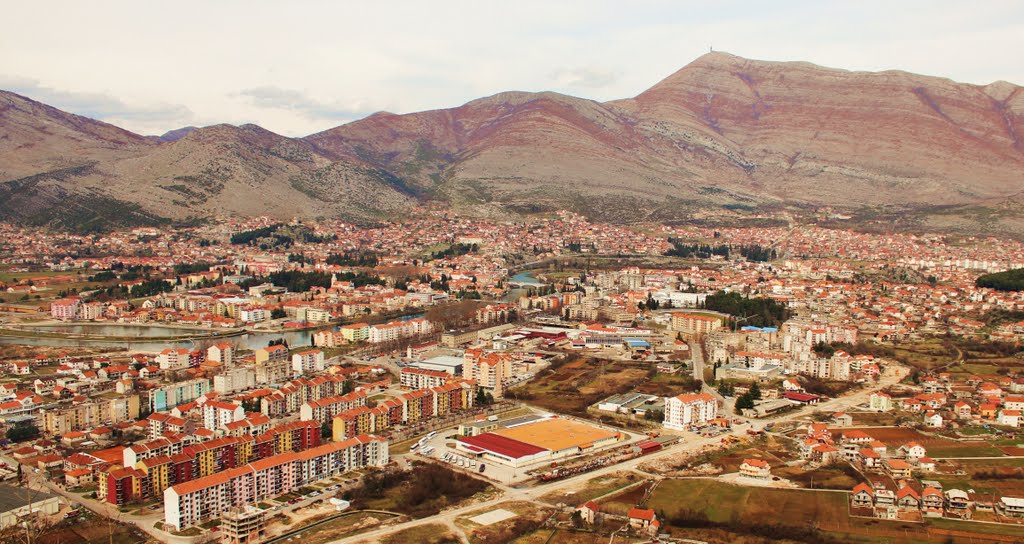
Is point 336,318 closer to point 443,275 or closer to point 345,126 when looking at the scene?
point 443,275

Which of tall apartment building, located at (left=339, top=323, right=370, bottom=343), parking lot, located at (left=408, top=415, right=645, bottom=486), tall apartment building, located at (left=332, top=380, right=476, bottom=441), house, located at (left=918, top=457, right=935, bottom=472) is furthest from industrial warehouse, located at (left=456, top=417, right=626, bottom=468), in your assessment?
tall apartment building, located at (left=339, top=323, right=370, bottom=343)

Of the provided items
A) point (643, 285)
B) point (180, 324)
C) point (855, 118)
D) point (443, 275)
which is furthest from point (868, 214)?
point (180, 324)

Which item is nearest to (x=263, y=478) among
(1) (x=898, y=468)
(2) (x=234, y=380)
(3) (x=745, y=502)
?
(3) (x=745, y=502)

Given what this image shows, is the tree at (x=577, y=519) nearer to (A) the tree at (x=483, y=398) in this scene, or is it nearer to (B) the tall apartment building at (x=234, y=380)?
(A) the tree at (x=483, y=398)

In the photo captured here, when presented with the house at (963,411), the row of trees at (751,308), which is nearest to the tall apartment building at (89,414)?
the house at (963,411)

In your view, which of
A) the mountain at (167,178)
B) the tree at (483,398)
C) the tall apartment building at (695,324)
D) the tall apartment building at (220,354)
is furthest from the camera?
the mountain at (167,178)
